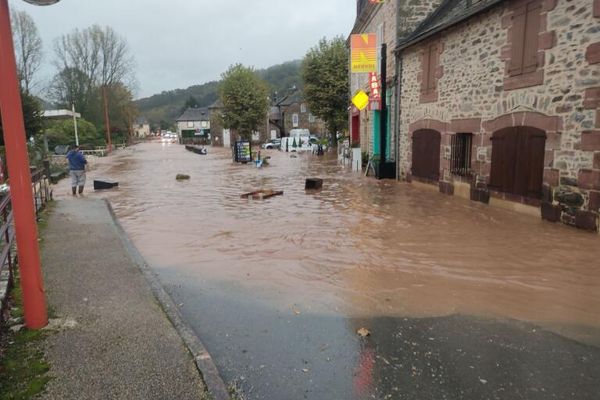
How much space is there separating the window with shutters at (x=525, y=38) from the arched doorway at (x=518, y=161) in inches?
52.5

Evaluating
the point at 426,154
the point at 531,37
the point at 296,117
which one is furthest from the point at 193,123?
the point at 531,37

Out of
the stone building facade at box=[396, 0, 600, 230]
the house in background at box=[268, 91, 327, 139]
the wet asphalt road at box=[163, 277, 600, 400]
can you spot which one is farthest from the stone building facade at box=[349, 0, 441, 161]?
the house in background at box=[268, 91, 327, 139]

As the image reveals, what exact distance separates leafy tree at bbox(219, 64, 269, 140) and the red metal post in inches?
1701

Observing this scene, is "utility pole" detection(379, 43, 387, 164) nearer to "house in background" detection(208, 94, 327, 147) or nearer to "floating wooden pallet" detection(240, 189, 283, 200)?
"floating wooden pallet" detection(240, 189, 283, 200)

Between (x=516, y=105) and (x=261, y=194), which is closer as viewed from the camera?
(x=516, y=105)

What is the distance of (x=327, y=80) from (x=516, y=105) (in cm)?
2924

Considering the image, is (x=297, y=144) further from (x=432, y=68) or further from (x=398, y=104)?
(x=432, y=68)

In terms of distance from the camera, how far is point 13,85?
3.66m

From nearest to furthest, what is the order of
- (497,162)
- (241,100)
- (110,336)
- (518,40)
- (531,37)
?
(110,336), (531,37), (518,40), (497,162), (241,100)

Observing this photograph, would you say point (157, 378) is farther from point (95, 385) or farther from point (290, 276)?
point (290, 276)

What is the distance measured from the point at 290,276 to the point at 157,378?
299 cm

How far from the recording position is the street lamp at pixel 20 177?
141 inches

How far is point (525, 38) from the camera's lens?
378 inches

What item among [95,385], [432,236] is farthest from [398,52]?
[95,385]
